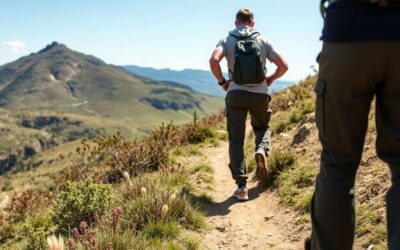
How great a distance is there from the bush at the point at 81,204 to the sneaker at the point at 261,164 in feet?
7.69

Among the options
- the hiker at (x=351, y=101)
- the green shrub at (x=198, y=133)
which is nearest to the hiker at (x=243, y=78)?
the hiker at (x=351, y=101)

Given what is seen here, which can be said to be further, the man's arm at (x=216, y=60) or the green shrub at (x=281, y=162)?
the green shrub at (x=281, y=162)

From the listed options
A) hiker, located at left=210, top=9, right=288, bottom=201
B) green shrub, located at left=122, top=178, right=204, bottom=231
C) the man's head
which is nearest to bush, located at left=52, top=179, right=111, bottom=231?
green shrub, located at left=122, top=178, right=204, bottom=231

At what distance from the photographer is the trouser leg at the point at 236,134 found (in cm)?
657

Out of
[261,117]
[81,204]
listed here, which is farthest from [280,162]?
[81,204]

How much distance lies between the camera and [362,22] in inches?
95.2

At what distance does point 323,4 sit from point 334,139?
88 centimetres

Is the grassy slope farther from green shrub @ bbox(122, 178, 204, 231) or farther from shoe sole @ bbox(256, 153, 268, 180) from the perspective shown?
green shrub @ bbox(122, 178, 204, 231)

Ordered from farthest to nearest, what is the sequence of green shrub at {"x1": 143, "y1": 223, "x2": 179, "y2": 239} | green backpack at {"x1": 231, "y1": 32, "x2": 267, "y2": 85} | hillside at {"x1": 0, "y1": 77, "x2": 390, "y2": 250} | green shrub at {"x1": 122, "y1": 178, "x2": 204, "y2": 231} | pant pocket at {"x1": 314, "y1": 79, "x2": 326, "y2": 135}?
1. green backpack at {"x1": 231, "y1": 32, "x2": 267, "y2": 85}
2. green shrub at {"x1": 122, "y1": 178, "x2": 204, "y2": 231}
3. green shrub at {"x1": 143, "y1": 223, "x2": 179, "y2": 239}
4. hillside at {"x1": 0, "y1": 77, "x2": 390, "y2": 250}
5. pant pocket at {"x1": 314, "y1": 79, "x2": 326, "y2": 135}

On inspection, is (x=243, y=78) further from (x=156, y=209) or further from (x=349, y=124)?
(x=349, y=124)

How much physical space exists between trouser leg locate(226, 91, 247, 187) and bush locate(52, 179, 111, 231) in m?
1.90

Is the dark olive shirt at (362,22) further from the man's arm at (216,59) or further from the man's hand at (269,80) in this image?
the man's hand at (269,80)

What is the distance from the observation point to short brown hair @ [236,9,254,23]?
6502 mm

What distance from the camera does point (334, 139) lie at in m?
2.60
